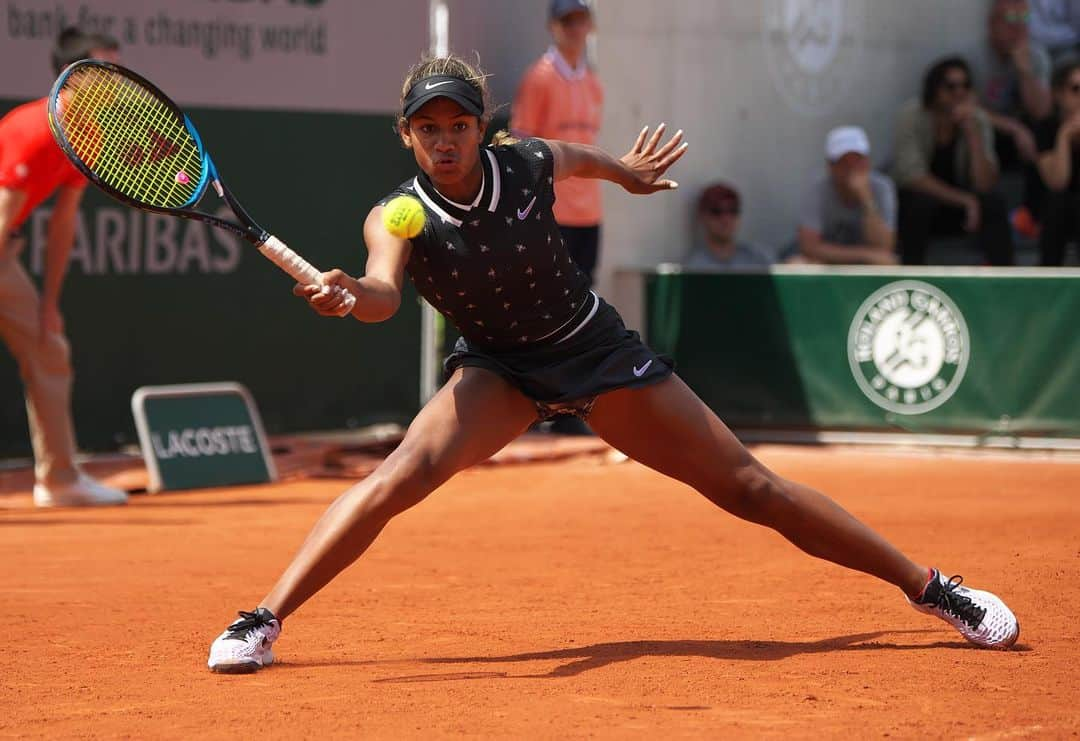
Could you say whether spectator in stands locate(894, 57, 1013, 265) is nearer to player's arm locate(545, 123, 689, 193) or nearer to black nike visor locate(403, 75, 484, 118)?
player's arm locate(545, 123, 689, 193)

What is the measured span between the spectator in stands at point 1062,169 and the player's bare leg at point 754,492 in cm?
693

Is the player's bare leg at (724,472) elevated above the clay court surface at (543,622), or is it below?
above

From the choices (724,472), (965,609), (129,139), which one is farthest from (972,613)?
(129,139)

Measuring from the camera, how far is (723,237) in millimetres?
11500

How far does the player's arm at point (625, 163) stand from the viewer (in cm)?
530

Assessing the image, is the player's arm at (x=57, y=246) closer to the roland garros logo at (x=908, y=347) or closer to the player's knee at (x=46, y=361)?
the player's knee at (x=46, y=361)

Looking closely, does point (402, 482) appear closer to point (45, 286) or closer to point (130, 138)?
point (130, 138)

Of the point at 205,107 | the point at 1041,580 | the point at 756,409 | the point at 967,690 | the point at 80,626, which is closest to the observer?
the point at 967,690

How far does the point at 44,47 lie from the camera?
374 inches

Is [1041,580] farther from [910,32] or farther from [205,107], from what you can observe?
Answer: [910,32]

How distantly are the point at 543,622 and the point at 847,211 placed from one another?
6.32 metres

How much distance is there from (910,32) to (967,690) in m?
9.41

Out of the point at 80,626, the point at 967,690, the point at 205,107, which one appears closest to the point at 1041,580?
the point at 967,690

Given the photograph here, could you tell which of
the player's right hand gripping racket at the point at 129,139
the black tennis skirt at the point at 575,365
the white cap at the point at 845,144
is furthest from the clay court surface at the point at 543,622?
the white cap at the point at 845,144
